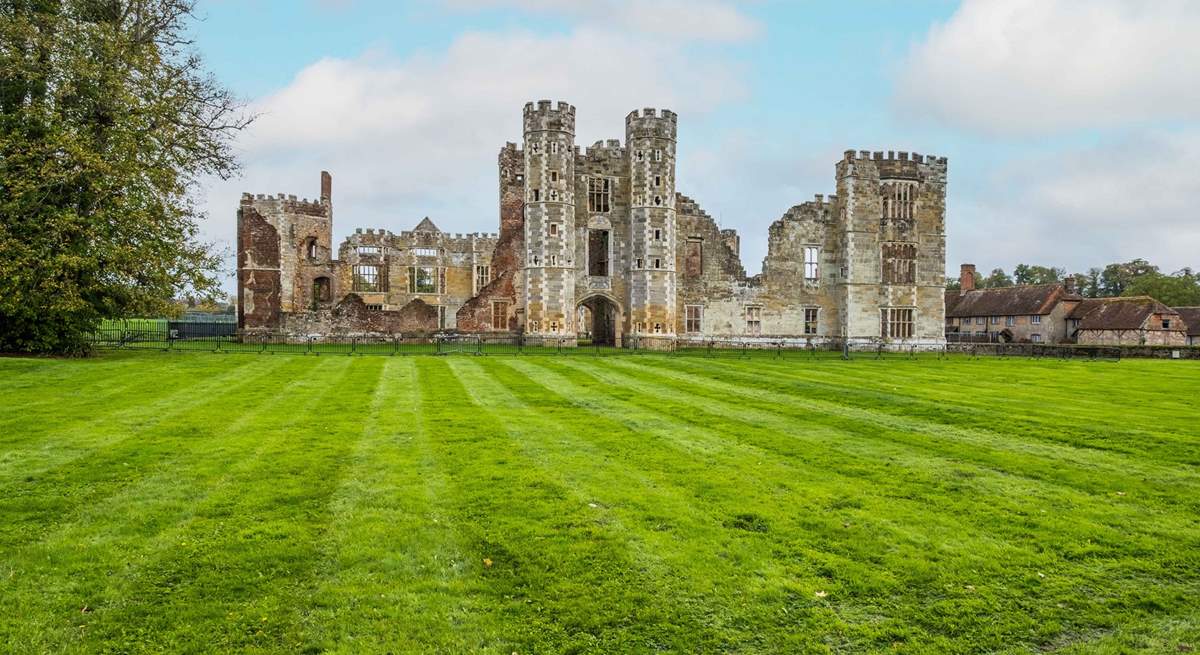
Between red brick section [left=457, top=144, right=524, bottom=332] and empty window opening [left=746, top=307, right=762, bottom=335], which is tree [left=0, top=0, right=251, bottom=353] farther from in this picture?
empty window opening [left=746, top=307, right=762, bottom=335]

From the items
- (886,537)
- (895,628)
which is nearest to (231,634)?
(895,628)

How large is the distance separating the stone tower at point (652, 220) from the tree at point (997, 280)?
3855 inches

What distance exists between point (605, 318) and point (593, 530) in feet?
126

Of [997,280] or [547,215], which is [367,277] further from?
[997,280]

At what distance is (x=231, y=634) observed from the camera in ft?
17.3

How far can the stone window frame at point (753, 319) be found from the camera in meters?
45.8

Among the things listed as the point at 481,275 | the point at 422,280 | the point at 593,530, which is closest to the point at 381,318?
the point at 422,280

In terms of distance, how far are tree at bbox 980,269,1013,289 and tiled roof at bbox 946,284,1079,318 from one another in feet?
179

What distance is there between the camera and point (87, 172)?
22547mm

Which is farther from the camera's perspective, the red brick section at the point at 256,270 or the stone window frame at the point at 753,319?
the red brick section at the point at 256,270

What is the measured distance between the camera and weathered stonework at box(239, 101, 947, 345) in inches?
1594

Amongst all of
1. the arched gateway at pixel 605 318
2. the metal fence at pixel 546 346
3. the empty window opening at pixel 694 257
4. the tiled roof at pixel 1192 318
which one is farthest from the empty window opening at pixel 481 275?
the tiled roof at pixel 1192 318

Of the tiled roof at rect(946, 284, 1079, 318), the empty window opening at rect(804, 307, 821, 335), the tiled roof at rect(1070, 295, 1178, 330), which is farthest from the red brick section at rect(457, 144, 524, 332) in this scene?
the tiled roof at rect(1070, 295, 1178, 330)

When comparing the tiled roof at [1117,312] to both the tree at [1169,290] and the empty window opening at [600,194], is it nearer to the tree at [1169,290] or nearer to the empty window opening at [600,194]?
the tree at [1169,290]
